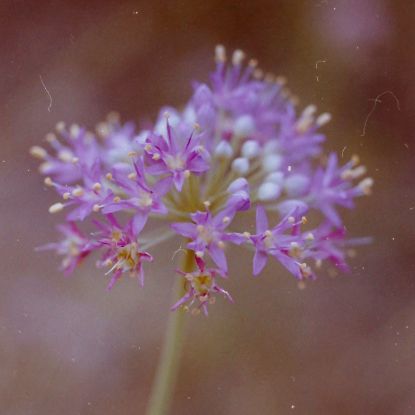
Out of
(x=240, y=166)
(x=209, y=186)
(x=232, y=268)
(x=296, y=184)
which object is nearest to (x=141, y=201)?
(x=209, y=186)

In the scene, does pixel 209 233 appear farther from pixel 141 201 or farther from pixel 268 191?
pixel 268 191

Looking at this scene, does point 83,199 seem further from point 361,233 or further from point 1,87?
point 361,233

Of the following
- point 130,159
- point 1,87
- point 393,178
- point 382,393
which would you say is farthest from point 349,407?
point 1,87

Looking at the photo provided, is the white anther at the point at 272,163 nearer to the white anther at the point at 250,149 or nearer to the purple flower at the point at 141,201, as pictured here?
the white anther at the point at 250,149

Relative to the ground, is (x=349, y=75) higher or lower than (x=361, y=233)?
higher

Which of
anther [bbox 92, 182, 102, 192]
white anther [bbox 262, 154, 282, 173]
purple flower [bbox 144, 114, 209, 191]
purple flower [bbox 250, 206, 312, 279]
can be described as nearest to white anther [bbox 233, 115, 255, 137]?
white anther [bbox 262, 154, 282, 173]

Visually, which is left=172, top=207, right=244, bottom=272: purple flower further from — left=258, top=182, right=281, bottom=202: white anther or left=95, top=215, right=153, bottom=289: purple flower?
left=258, top=182, right=281, bottom=202: white anther
